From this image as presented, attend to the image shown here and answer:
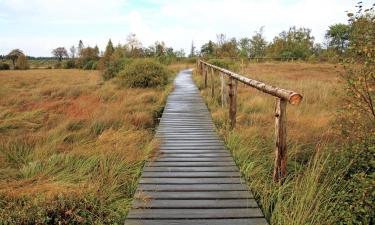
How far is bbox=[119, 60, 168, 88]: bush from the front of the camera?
570 inches

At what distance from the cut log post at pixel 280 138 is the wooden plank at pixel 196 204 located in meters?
0.46

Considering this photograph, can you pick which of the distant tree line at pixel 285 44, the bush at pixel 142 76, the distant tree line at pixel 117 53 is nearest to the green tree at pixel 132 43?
the distant tree line at pixel 117 53

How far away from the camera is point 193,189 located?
11.5ft

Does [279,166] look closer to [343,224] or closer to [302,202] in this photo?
[302,202]

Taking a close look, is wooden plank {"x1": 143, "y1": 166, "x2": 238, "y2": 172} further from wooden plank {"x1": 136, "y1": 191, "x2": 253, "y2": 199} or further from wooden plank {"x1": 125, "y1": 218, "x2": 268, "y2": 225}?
wooden plank {"x1": 125, "y1": 218, "x2": 268, "y2": 225}

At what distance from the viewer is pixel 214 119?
24.2 ft

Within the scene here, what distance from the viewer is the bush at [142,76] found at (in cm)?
1447

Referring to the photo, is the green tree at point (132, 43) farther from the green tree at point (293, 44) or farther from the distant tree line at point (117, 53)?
the green tree at point (293, 44)

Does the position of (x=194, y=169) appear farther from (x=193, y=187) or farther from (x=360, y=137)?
(x=360, y=137)

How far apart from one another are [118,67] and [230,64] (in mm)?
8749

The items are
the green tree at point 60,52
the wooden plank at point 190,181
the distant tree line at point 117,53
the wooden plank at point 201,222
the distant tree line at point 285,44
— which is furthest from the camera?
the green tree at point 60,52

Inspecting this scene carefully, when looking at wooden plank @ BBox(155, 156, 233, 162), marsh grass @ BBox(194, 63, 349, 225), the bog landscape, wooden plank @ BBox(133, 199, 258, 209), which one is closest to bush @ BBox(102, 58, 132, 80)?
marsh grass @ BBox(194, 63, 349, 225)

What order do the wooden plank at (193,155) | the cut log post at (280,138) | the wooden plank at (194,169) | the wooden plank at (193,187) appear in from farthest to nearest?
the wooden plank at (193,155) → the wooden plank at (194,169) → the wooden plank at (193,187) → the cut log post at (280,138)

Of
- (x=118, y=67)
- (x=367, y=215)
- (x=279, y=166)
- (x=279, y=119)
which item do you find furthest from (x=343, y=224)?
(x=118, y=67)
